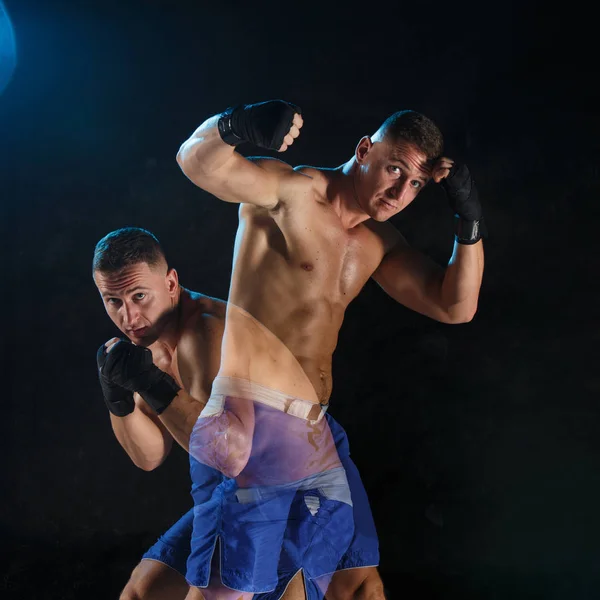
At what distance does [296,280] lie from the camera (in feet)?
5.13

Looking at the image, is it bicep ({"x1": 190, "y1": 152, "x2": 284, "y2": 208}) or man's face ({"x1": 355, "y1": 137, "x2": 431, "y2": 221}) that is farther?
man's face ({"x1": 355, "y1": 137, "x2": 431, "y2": 221})

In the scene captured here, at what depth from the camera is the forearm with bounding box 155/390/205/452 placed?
147cm

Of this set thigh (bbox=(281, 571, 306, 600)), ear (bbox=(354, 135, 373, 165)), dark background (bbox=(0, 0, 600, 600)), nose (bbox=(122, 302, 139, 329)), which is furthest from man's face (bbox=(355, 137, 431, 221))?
thigh (bbox=(281, 571, 306, 600))

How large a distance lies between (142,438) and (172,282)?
35 centimetres

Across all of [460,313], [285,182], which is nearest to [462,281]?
[460,313]

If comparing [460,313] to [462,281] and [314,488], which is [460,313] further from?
[314,488]

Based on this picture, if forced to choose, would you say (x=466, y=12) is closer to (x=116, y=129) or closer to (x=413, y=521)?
(x=116, y=129)

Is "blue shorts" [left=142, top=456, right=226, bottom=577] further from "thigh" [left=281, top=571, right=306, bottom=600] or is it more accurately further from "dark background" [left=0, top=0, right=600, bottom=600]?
"thigh" [left=281, top=571, right=306, bottom=600]

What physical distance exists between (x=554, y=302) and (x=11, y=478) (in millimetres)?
1500

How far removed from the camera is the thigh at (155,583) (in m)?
1.67

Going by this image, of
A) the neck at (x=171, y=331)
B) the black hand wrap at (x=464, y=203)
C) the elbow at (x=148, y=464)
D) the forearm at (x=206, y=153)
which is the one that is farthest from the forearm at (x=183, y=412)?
the black hand wrap at (x=464, y=203)

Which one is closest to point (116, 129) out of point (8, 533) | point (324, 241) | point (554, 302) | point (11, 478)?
point (324, 241)

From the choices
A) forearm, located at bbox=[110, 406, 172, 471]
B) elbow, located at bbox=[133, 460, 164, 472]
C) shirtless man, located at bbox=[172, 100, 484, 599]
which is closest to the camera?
shirtless man, located at bbox=[172, 100, 484, 599]

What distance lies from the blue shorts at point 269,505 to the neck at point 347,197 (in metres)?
0.42
